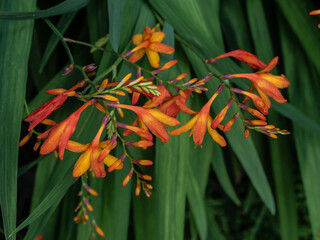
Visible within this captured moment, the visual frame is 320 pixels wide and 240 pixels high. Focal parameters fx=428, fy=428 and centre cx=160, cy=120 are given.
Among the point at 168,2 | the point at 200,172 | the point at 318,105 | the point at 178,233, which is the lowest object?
the point at 178,233

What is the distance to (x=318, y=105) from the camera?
910mm

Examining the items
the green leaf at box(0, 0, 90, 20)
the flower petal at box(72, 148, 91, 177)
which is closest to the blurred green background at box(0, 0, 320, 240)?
the green leaf at box(0, 0, 90, 20)

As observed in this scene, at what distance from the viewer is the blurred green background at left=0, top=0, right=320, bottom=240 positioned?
0.62 metres

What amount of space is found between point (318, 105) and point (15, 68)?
0.62 m

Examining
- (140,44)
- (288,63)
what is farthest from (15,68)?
(288,63)

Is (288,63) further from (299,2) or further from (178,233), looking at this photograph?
(178,233)

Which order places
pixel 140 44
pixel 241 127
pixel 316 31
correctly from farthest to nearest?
pixel 316 31
pixel 241 127
pixel 140 44

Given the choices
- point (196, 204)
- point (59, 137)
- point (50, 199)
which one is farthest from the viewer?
point (196, 204)

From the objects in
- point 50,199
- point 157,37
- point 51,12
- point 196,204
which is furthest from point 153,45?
point 196,204

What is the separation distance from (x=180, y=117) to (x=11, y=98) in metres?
0.27

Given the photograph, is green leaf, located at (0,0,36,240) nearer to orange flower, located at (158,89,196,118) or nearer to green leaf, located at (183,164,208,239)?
orange flower, located at (158,89,196,118)

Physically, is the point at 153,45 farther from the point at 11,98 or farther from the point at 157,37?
the point at 11,98

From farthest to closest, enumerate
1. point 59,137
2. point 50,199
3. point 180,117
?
point 180,117 → point 50,199 → point 59,137

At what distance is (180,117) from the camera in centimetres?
72
